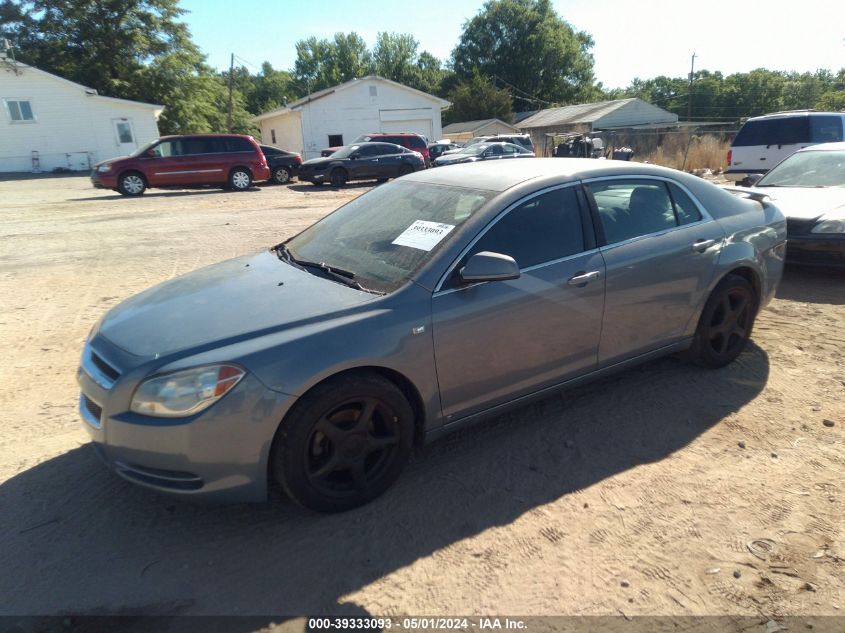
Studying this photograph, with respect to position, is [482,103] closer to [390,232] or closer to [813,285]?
[813,285]

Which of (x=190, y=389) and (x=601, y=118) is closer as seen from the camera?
(x=190, y=389)

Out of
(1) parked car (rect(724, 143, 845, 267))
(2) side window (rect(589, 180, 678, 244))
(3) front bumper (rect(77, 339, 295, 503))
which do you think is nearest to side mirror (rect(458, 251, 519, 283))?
(2) side window (rect(589, 180, 678, 244))

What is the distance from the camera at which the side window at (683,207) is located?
4000 millimetres

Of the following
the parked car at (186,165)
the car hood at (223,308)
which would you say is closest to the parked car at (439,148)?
the parked car at (186,165)

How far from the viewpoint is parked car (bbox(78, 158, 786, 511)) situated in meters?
2.53

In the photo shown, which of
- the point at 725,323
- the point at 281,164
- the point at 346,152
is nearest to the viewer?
the point at 725,323

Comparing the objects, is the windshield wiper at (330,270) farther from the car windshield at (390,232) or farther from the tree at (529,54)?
→ the tree at (529,54)

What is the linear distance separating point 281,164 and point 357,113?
1615cm

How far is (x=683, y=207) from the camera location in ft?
13.2

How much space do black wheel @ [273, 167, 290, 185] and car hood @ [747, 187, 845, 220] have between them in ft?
59.3

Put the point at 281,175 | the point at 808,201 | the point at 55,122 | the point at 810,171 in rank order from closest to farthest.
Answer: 1. the point at 808,201
2. the point at 810,171
3. the point at 281,175
4. the point at 55,122

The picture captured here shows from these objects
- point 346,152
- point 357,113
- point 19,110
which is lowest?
point 346,152

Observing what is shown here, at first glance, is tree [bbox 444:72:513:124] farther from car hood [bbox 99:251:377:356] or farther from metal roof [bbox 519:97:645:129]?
car hood [bbox 99:251:377:356]

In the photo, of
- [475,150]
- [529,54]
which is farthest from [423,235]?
[529,54]
